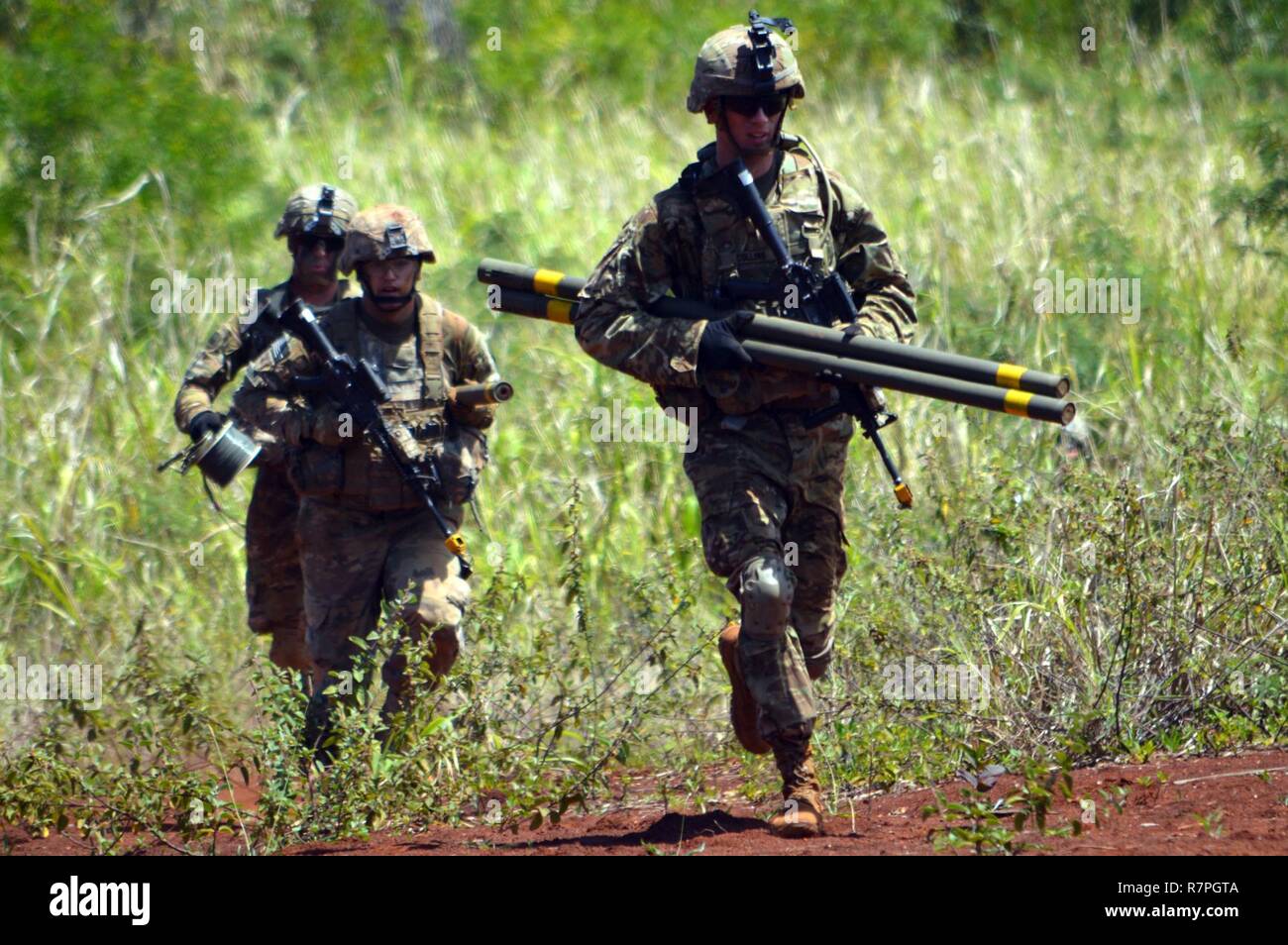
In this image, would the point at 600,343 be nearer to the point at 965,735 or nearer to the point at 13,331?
the point at 965,735

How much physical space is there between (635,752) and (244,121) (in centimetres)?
789

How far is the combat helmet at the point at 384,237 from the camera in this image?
5.75 meters

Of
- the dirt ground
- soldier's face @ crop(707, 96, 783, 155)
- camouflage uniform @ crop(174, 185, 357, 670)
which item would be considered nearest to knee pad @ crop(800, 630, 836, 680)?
the dirt ground

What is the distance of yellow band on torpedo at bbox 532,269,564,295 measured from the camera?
5.12 m

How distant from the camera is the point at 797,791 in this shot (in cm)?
462

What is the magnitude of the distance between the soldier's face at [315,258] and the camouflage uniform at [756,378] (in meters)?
1.78

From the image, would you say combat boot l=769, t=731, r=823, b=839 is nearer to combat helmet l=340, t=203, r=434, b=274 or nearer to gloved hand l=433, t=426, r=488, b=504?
gloved hand l=433, t=426, r=488, b=504

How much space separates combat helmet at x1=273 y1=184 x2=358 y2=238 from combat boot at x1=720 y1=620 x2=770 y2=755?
2322mm

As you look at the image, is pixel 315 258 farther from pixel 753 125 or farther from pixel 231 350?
pixel 753 125

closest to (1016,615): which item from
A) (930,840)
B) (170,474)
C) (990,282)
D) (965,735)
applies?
(965,735)

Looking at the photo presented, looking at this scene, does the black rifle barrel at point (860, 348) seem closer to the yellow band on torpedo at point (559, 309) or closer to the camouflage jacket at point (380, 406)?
the yellow band on torpedo at point (559, 309)

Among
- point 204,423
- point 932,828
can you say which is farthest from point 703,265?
point 204,423

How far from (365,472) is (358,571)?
0.35 metres

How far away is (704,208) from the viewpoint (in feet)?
15.6
